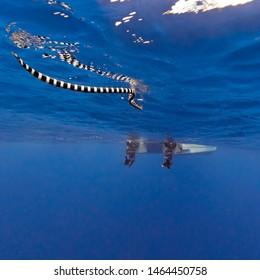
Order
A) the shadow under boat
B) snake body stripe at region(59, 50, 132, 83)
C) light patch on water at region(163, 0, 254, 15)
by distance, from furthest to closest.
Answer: the shadow under boat → snake body stripe at region(59, 50, 132, 83) → light patch on water at region(163, 0, 254, 15)

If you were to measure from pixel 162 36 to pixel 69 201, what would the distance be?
376 feet

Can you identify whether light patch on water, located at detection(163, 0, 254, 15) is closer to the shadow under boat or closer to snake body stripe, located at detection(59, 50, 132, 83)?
snake body stripe, located at detection(59, 50, 132, 83)

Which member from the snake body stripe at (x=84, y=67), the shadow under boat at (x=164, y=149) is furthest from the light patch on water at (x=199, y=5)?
the shadow under boat at (x=164, y=149)

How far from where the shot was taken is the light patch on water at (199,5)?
7.83 metres

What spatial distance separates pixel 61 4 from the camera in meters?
8.19

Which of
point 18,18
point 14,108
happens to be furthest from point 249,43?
point 14,108

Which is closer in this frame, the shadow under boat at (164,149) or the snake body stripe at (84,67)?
the snake body stripe at (84,67)

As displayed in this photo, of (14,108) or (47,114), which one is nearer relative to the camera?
(14,108)

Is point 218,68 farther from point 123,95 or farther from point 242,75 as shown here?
point 123,95

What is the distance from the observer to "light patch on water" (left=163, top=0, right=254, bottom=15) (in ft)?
25.7

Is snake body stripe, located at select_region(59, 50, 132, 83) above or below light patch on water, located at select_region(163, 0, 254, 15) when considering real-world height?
below

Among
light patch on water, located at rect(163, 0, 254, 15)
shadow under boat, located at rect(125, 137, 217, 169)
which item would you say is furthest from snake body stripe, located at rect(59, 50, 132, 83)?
shadow under boat, located at rect(125, 137, 217, 169)

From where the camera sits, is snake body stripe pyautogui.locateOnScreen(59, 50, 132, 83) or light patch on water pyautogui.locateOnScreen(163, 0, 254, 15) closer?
light patch on water pyautogui.locateOnScreen(163, 0, 254, 15)

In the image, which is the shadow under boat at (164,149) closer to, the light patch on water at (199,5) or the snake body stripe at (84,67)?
the snake body stripe at (84,67)
